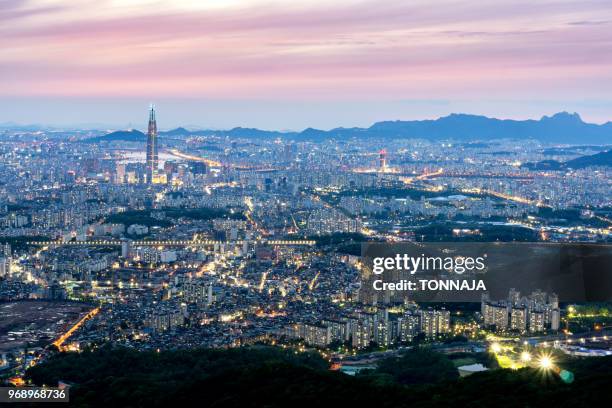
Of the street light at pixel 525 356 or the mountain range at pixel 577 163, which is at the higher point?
the mountain range at pixel 577 163

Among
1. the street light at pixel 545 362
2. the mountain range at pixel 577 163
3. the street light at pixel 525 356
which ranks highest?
the mountain range at pixel 577 163

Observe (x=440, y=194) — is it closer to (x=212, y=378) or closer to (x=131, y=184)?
(x=131, y=184)

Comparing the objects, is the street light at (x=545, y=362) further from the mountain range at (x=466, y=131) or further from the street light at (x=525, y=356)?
the mountain range at (x=466, y=131)

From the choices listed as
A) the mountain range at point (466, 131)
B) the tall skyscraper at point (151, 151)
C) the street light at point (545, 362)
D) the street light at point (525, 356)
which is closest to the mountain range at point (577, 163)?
the tall skyscraper at point (151, 151)

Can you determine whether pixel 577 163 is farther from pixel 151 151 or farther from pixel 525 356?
pixel 525 356

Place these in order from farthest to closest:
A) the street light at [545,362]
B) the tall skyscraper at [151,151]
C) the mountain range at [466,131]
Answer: the mountain range at [466,131], the tall skyscraper at [151,151], the street light at [545,362]

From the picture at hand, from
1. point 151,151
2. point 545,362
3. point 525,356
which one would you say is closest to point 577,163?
point 151,151

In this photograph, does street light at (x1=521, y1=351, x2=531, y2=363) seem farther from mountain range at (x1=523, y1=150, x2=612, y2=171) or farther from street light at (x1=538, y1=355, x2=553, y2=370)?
mountain range at (x1=523, y1=150, x2=612, y2=171)

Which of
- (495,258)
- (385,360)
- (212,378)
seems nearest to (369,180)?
(495,258)
